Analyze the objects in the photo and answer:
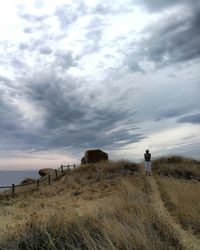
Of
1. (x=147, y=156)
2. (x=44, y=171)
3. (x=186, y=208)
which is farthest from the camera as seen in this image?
(x=44, y=171)

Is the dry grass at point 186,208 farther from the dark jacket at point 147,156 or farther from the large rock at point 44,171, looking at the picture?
the large rock at point 44,171

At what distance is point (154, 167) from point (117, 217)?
87.5 feet

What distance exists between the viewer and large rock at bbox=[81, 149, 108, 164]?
149 feet

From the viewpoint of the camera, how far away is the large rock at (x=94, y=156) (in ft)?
149

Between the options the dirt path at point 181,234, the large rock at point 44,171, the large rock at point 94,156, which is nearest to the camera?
the dirt path at point 181,234

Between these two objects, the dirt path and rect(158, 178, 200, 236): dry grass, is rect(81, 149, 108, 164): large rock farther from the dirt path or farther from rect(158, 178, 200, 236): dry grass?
the dirt path

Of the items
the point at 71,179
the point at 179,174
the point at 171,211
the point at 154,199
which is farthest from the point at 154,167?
the point at 171,211

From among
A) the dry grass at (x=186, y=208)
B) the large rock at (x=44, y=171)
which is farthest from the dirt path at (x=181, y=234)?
the large rock at (x=44, y=171)

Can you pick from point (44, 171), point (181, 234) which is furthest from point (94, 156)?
point (181, 234)

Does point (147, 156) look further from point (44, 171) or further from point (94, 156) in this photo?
point (44, 171)

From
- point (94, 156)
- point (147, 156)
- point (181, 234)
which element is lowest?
point (181, 234)

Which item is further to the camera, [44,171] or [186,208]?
[44,171]

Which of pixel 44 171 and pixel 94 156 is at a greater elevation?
pixel 94 156

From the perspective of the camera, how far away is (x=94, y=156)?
151 feet
